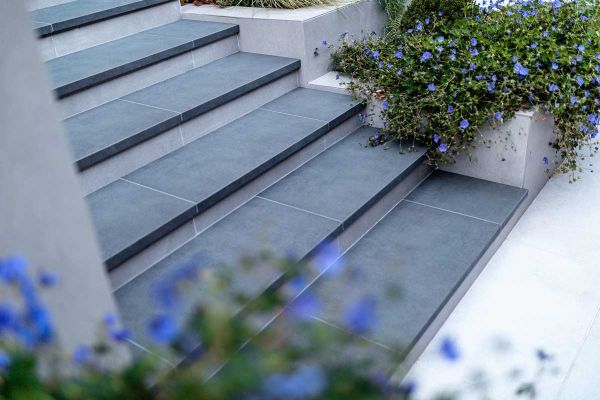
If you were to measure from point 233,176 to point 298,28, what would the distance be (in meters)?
1.24

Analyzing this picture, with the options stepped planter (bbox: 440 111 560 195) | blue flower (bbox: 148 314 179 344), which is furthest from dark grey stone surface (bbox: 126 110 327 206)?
blue flower (bbox: 148 314 179 344)

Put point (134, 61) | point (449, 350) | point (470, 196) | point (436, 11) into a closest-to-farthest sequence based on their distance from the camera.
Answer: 1. point (449, 350)
2. point (470, 196)
3. point (134, 61)
4. point (436, 11)

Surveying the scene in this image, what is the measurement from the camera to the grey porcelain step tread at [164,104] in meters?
2.50

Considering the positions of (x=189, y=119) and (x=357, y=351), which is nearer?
(x=357, y=351)

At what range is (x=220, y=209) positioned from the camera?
2471 millimetres

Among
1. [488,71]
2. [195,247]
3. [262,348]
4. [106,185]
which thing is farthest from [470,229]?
[262,348]

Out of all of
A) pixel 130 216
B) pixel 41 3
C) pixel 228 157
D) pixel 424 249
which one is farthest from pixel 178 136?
pixel 41 3

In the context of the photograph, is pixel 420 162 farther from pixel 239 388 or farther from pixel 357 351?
pixel 239 388

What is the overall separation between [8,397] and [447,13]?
A: 3.36 meters

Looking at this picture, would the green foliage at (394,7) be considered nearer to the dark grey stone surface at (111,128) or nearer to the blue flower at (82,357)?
the dark grey stone surface at (111,128)

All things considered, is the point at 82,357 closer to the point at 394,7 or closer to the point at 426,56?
the point at 426,56

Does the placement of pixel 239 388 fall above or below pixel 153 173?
above

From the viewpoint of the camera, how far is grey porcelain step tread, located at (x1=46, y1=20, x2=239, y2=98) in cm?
279

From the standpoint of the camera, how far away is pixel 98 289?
1.35 meters
